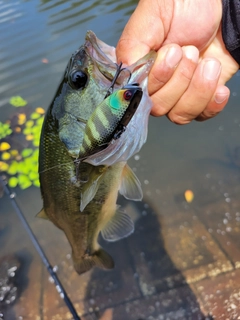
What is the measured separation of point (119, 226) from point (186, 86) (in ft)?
2.93

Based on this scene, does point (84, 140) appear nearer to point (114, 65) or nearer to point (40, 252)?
point (114, 65)

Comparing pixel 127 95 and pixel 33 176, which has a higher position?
pixel 127 95

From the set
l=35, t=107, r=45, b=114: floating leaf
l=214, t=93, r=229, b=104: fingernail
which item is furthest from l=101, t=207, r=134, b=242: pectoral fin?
l=35, t=107, r=45, b=114: floating leaf

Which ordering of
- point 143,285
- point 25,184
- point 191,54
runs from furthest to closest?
point 25,184 → point 143,285 → point 191,54

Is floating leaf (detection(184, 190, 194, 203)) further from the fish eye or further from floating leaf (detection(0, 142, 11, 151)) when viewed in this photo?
the fish eye

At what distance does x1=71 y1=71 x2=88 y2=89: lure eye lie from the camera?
4.20ft

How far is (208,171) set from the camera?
3.55 m

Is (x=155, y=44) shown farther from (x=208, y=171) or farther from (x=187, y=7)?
(x=208, y=171)

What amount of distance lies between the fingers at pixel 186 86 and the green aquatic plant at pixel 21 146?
2362mm

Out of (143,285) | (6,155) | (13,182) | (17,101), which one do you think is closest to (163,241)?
(143,285)

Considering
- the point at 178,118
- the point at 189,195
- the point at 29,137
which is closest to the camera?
the point at 178,118

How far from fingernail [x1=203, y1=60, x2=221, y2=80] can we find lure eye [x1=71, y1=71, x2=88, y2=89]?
0.54 meters

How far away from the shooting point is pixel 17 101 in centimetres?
440

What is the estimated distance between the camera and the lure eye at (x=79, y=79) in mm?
1280
